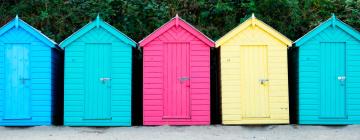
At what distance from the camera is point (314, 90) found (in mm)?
10352

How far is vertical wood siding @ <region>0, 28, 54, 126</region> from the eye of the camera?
10250 millimetres

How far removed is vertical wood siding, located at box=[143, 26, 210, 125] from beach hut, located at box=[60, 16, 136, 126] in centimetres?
43

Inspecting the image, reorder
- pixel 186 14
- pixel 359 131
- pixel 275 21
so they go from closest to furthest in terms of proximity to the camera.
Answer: pixel 359 131
pixel 275 21
pixel 186 14

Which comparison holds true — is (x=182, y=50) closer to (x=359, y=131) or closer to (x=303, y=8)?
(x=359, y=131)

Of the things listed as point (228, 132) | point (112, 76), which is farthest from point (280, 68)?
point (112, 76)

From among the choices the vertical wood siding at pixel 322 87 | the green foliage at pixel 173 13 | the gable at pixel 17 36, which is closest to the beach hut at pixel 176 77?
the vertical wood siding at pixel 322 87

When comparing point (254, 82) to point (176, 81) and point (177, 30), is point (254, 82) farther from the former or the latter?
point (177, 30)

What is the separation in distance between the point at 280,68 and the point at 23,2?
844 cm

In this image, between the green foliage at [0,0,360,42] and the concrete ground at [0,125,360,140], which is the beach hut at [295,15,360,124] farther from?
the green foliage at [0,0,360,42]

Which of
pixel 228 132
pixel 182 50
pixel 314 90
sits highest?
pixel 182 50

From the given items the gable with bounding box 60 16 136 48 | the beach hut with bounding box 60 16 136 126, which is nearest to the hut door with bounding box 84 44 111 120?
the beach hut with bounding box 60 16 136 126

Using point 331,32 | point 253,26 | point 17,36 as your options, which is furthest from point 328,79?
point 17,36

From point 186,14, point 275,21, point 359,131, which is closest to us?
point 359,131

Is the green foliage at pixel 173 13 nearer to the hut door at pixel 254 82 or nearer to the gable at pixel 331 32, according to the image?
the gable at pixel 331 32
